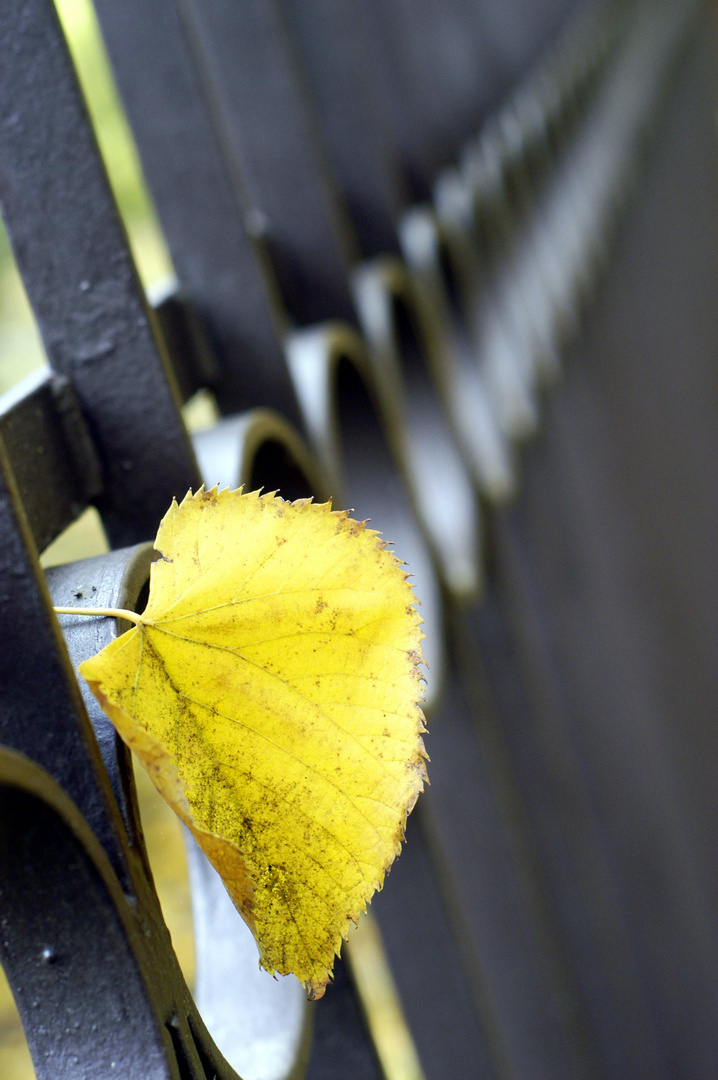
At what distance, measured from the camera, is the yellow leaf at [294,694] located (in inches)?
9.2

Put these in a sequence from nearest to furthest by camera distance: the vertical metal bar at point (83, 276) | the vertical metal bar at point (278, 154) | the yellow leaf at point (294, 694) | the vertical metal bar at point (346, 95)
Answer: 1. the yellow leaf at point (294, 694)
2. the vertical metal bar at point (83, 276)
3. the vertical metal bar at point (278, 154)
4. the vertical metal bar at point (346, 95)

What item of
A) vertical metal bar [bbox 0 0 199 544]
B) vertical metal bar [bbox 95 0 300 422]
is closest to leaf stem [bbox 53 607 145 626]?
vertical metal bar [bbox 0 0 199 544]

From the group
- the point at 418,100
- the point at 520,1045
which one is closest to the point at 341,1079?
the point at 520,1045

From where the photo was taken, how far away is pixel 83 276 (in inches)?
14.6

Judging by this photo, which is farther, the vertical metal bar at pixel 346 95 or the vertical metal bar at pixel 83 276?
the vertical metal bar at pixel 346 95

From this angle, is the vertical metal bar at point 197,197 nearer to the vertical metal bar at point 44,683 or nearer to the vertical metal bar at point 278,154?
the vertical metal bar at point 278,154

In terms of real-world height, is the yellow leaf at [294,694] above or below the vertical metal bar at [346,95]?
below

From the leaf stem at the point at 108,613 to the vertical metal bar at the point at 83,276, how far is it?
13 cm

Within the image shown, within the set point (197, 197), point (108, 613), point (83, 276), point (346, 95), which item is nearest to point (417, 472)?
point (346, 95)

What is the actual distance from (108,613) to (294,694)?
52mm

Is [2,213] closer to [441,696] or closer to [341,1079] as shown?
[341,1079]

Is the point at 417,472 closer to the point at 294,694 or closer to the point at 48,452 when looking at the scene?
the point at 48,452

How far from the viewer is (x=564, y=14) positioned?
2287 mm

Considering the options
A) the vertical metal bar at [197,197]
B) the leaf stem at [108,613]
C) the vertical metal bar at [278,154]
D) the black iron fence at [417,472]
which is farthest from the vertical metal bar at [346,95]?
the leaf stem at [108,613]
